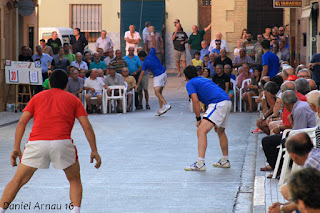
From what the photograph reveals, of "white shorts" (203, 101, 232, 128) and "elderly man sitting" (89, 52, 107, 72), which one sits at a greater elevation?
"elderly man sitting" (89, 52, 107, 72)

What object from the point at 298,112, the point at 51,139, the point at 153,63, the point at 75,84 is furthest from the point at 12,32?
the point at 51,139

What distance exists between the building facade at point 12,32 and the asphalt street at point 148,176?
13.7 feet

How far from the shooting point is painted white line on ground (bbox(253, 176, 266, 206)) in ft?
27.6

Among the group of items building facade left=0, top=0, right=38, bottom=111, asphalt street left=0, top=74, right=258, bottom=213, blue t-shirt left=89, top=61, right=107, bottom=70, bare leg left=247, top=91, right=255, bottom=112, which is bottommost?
asphalt street left=0, top=74, right=258, bottom=213

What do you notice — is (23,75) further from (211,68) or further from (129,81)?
(211,68)

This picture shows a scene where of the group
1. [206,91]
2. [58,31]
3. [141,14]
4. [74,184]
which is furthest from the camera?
[141,14]

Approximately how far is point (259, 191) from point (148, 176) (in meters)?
2.20

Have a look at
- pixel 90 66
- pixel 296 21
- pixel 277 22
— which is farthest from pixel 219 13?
pixel 277 22

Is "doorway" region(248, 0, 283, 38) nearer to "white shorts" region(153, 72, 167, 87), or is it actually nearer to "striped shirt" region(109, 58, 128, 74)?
"striped shirt" region(109, 58, 128, 74)

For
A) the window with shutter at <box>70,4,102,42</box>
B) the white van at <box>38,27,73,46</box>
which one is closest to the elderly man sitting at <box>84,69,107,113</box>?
the white van at <box>38,27,73,46</box>

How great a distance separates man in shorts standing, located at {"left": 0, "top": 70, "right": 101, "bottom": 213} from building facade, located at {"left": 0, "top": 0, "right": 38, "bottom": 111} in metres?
13.9

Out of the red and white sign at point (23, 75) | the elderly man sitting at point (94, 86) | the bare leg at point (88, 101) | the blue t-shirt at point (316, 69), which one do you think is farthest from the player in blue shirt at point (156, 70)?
the blue t-shirt at point (316, 69)

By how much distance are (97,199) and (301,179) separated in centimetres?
510

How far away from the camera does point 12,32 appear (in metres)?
22.2
